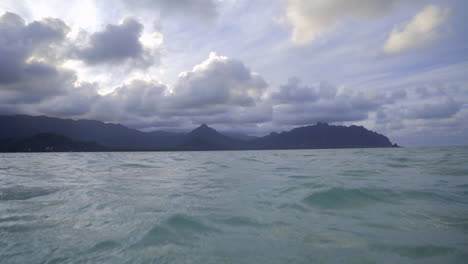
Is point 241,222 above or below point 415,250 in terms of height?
below

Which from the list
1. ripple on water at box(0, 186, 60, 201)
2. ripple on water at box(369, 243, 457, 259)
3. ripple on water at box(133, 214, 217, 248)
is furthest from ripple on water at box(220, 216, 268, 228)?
ripple on water at box(0, 186, 60, 201)

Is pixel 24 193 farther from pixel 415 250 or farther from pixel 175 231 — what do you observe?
pixel 415 250

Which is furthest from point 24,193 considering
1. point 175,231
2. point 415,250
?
point 415,250

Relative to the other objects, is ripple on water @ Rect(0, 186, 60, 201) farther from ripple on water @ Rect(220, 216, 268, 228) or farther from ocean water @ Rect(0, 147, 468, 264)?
ripple on water @ Rect(220, 216, 268, 228)

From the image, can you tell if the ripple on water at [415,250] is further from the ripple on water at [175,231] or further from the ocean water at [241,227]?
the ripple on water at [175,231]

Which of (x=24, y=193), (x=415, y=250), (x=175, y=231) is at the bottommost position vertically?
(x=24, y=193)

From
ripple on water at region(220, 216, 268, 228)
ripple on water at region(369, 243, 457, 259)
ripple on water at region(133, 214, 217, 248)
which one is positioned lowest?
ripple on water at region(220, 216, 268, 228)

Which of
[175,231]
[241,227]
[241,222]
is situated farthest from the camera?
[241,222]

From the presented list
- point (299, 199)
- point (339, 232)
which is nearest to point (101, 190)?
point (299, 199)

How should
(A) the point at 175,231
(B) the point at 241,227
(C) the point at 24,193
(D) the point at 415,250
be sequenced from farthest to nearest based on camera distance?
(C) the point at 24,193 → (B) the point at 241,227 → (A) the point at 175,231 → (D) the point at 415,250

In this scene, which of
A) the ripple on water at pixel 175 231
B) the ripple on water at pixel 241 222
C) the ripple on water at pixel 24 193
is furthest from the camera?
the ripple on water at pixel 24 193

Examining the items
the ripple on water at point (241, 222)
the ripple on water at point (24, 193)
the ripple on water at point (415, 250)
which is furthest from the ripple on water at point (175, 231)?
the ripple on water at point (24, 193)

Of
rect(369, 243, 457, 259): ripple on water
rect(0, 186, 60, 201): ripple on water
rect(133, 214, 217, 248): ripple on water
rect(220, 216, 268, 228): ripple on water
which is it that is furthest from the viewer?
rect(0, 186, 60, 201): ripple on water

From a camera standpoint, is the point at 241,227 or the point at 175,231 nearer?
the point at 175,231
